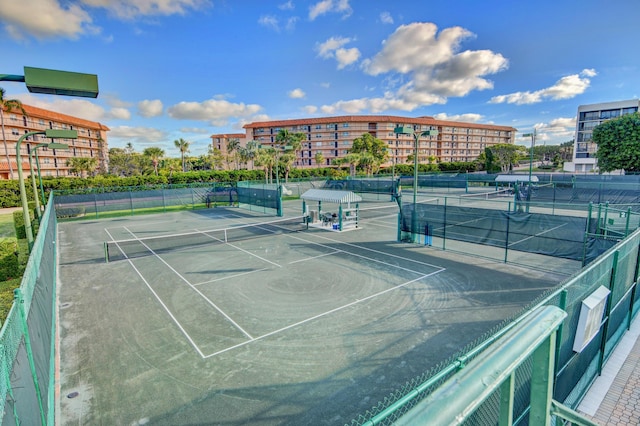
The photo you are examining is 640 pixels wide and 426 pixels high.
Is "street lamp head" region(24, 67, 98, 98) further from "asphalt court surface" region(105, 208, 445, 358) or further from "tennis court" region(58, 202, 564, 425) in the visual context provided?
"asphalt court surface" region(105, 208, 445, 358)

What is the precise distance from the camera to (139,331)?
Answer: 31.2 ft

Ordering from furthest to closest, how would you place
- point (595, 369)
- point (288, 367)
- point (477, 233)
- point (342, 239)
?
point (342, 239) < point (477, 233) < point (288, 367) < point (595, 369)

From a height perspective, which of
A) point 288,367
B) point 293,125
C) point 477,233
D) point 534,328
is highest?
point 293,125

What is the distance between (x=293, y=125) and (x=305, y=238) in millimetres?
83440

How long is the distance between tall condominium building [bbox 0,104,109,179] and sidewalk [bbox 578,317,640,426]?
70724 millimetres

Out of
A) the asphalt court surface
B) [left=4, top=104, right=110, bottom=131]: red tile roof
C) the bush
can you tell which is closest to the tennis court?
the asphalt court surface

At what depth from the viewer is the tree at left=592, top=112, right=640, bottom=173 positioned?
46.1 meters

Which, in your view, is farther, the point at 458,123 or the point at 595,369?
the point at 458,123

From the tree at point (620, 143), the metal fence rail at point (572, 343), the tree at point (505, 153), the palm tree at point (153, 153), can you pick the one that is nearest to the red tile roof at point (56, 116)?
the palm tree at point (153, 153)

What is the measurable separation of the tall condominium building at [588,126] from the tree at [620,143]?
37677 mm

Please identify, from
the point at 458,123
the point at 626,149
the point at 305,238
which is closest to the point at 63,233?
the point at 305,238

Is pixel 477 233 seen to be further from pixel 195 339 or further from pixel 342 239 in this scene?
pixel 195 339

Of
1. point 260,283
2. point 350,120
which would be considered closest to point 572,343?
point 260,283

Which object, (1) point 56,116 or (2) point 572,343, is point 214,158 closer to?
(1) point 56,116
